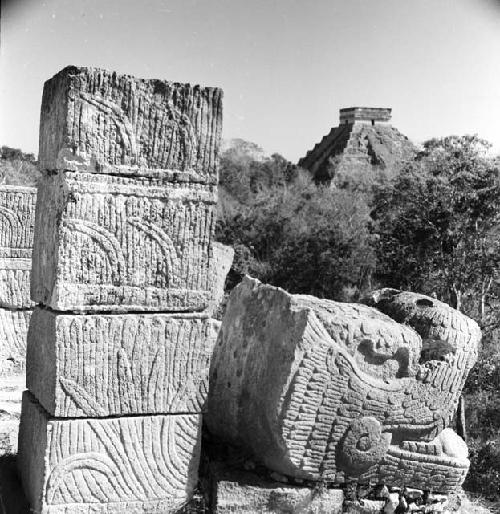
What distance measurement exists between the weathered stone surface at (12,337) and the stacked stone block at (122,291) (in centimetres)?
469

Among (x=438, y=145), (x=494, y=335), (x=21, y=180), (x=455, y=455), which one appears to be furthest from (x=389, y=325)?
(x=21, y=180)

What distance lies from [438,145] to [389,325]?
10.6m

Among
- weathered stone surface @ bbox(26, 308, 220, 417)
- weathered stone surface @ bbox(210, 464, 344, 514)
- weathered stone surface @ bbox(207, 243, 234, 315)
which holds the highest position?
weathered stone surface @ bbox(207, 243, 234, 315)

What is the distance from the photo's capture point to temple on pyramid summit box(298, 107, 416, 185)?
3425 centimetres

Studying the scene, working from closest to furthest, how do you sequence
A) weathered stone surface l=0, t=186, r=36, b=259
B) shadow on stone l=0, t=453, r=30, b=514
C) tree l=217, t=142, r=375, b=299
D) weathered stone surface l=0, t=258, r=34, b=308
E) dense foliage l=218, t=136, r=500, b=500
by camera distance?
shadow on stone l=0, t=453, r=30, b=514, weathered stone surface l=0, t=186, r=36, b=259, weathered stone surface l=0, t=258, r=34, b=308, dense foliage l=218, t=136, r=500, b=500, tree l=217, t=142, r=375, b=299

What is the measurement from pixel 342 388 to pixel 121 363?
130 cm

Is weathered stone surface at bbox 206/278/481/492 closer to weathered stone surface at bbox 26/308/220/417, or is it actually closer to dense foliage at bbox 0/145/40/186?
weathered stone surface at bbox 26/308/220/417

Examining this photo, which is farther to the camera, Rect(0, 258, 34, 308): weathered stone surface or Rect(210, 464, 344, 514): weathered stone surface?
Rect(0, 258, 34, 308): weathered stone surface

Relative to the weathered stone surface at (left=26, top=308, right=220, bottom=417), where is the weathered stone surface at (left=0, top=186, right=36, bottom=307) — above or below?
above

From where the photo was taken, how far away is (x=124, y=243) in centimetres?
457

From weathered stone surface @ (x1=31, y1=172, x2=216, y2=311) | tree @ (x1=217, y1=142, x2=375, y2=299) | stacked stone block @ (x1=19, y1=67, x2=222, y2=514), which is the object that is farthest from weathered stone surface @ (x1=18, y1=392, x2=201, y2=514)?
tree @ (x1=217, y1=142, x2=375, y2=299)

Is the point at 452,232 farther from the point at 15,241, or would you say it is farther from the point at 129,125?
the point at 129,125

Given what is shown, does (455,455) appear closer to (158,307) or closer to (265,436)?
(265,436)

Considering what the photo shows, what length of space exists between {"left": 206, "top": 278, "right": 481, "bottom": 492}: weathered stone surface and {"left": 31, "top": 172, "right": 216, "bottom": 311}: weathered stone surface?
63 centimetres
